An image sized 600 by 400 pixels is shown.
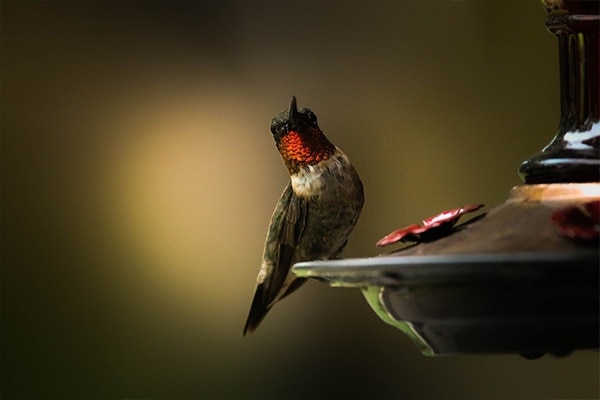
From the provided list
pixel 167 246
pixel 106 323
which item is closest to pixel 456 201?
pixel 167 246

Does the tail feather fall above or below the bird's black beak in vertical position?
below

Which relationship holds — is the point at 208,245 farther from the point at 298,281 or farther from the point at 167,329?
the point at 298,281

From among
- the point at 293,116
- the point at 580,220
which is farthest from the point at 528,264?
the point at 293,116

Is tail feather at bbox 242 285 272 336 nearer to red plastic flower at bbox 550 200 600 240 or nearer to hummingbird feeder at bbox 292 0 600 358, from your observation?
hummingbird feeder at bbox 292 0 600 358

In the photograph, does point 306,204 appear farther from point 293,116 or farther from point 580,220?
point 580,220

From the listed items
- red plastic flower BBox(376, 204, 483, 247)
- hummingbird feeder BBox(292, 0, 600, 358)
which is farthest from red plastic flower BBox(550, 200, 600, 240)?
red plastic flower BBox(376, 204, 483, 247)
